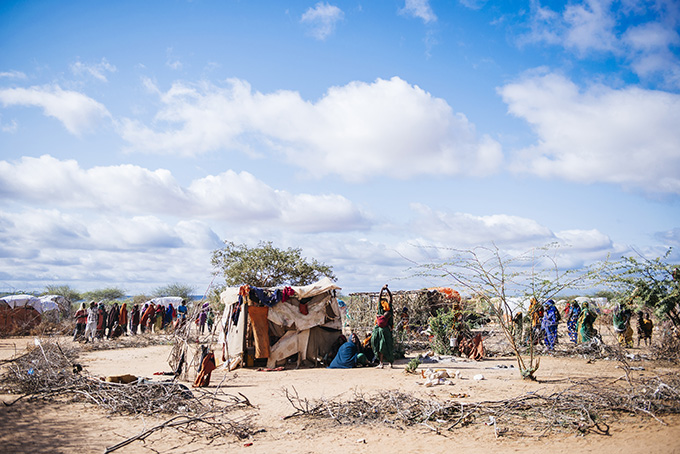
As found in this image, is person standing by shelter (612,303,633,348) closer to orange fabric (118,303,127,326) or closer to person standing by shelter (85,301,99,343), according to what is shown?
person standing by shelter (85,301,99,343)

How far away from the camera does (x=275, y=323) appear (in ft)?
42.4

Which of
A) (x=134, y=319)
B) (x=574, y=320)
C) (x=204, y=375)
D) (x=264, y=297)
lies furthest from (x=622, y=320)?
(x=134, y=319)

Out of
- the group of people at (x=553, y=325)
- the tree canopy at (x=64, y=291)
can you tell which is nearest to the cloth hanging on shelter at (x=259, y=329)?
the group of people at (x=553, y=325)

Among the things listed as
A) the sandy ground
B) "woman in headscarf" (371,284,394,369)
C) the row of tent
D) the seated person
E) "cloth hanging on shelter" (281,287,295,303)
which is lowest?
the sandy ground

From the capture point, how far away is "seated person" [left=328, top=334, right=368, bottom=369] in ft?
41.5

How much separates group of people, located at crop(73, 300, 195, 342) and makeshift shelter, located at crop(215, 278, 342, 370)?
342 centimetres

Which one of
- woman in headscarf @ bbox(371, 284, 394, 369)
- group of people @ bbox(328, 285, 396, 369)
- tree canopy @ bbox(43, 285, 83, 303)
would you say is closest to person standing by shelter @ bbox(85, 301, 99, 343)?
group of people @ bbox(328, 285, 396, 369)

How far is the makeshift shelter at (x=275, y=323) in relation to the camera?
12781mm

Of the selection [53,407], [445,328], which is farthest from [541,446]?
[445,328]

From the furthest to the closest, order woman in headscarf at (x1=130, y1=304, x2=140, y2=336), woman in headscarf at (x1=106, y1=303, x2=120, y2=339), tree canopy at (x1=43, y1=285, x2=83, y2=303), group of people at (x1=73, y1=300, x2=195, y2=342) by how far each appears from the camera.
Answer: tree canopy at (x1=43, y1=285, x2=83, y2=303) → woman in headscarf at (x1=130, y1=304, x2=140, y2=336) → woman in headscarf at (x1=106, y1=303, x2=120, y2=339) → group of people at (x1=73, y1=300, x2=195, y2=342)

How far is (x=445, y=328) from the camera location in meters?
15.2

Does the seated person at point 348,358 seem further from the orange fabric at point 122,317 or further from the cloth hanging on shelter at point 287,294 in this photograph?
the orange fabric at point 122,317

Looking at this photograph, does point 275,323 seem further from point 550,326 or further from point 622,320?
point 622,320

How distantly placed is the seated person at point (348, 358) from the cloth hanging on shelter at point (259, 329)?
6.03 ft
